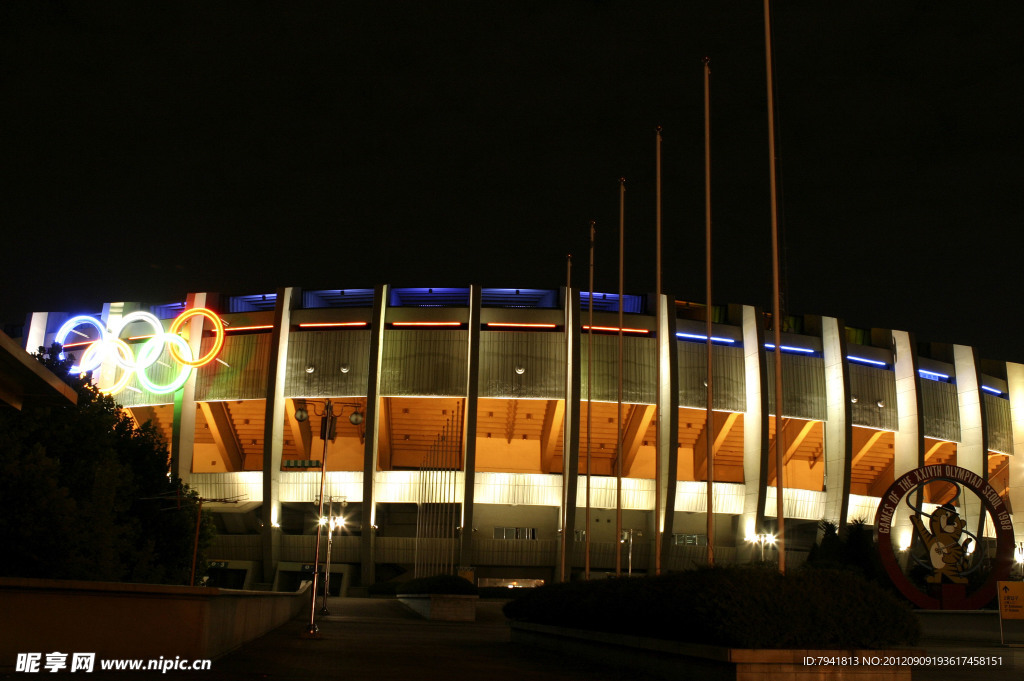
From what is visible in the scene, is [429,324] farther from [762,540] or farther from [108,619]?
[108,619]

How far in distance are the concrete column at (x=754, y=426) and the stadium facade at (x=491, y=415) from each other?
128 millimetres

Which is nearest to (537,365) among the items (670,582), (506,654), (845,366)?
(845,366)

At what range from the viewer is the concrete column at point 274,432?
54.2 meters

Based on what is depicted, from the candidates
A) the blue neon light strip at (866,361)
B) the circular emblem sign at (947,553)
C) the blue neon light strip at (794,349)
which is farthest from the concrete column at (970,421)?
the circular emblem sign at (947,553)

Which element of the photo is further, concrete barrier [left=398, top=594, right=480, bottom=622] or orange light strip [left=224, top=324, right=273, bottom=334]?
orange light strip [left=224, top=324, right=273, bottom=334]

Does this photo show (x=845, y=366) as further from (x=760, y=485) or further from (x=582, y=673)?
(x=582, y=673)

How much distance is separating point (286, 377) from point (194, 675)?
43560mm

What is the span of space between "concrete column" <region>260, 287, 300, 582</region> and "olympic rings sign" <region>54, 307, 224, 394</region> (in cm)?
333

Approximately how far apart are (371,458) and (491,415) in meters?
9.27

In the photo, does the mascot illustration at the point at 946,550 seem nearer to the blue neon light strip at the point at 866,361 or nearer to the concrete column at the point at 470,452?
the concrete column at the point at 470,452

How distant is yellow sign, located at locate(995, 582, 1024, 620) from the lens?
22.6 meters

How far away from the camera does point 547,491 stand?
5534 centimetres

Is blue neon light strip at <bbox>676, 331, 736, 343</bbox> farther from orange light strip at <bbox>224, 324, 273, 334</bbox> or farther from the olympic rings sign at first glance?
the olympic rings sign

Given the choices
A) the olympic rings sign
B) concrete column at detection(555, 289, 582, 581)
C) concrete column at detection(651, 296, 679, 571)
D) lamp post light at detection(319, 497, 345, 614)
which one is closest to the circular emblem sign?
lamp post light at detection(319, 497, 345, 614)
